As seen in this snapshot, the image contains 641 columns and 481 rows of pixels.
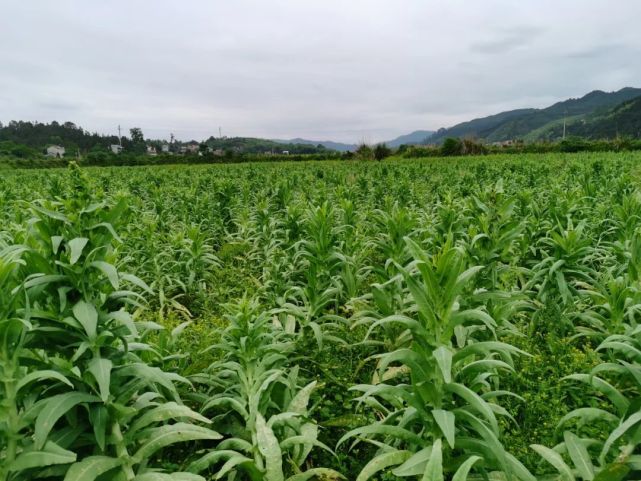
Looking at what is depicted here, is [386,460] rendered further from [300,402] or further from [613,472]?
[613,472]

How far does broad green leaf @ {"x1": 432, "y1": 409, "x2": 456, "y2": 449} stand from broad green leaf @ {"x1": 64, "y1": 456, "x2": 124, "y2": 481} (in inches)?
58.2

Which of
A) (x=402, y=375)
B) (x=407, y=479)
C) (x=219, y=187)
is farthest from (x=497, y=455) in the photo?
(x=219, y=187)

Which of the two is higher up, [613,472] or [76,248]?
[76,248]

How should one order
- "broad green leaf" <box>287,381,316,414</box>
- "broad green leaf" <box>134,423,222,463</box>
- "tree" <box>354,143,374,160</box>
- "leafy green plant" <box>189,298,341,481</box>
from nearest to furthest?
"broad green leaf" <box>134,423,222,463</box> < "leafy green plant" <box>189,298,341,481</box> < "broad green leaf" <box>287,381,316,414</box> < "tree" <box>354,143,374,160</box>

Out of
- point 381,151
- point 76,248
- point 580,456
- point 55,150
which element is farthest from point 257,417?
point 55,150

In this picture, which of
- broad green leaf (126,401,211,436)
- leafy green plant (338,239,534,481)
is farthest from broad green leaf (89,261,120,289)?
leafy green plant (338,239,534,481)

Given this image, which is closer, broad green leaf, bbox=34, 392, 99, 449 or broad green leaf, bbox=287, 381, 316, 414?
broad green leaf, bbox=34, 392, 99, 449

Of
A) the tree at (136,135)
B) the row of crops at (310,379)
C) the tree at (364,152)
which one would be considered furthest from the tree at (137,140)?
the row of crops at (310,379)

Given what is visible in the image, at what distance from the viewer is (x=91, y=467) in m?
1.92

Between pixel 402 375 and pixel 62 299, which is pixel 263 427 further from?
pixel 402 375

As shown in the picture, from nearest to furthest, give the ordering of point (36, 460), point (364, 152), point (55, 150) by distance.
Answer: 1. point (36, 460)
2. point (364, 152)
3. point (55, 150)

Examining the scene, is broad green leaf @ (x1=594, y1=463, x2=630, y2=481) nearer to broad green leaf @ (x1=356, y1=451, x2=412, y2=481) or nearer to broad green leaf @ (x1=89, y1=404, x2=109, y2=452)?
broad green leaf @ (x1=356, y1=451, x2=412, y2=481)

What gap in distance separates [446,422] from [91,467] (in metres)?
1.59

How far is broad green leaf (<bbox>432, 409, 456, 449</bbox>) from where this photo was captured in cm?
185
